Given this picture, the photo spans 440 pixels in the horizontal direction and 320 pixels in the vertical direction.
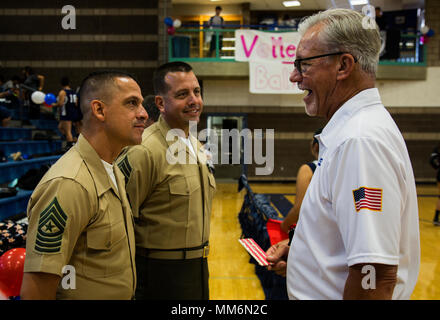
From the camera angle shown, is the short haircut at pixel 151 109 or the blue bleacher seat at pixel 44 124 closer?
the short haircut at pixel 151 109

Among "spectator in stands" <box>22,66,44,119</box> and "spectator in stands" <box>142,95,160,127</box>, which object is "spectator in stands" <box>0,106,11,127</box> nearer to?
"spectator in stands" <box>22,66,44,119</box>

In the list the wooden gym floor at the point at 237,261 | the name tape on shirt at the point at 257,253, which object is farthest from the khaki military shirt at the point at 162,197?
the wooden gym floor at the point at 237,261

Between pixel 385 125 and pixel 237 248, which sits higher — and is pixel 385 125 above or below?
above

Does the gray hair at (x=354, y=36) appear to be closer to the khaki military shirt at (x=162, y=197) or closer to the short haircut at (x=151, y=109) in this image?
the khaki military shirt at (x=162, y=197)

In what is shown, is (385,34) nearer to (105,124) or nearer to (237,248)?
(237,248)

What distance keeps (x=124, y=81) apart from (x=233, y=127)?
37.6 ft

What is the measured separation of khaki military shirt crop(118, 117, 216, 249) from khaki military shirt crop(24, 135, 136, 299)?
0.51 metres

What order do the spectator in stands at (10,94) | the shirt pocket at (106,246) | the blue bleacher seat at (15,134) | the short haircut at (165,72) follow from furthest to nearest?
the spectator in stands at (10,94)
the blue bleacher seat at (15,134)
the short haircut at (165,72)
the shirt pocket at (106,246)

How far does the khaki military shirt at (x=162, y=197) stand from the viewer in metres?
2.29
